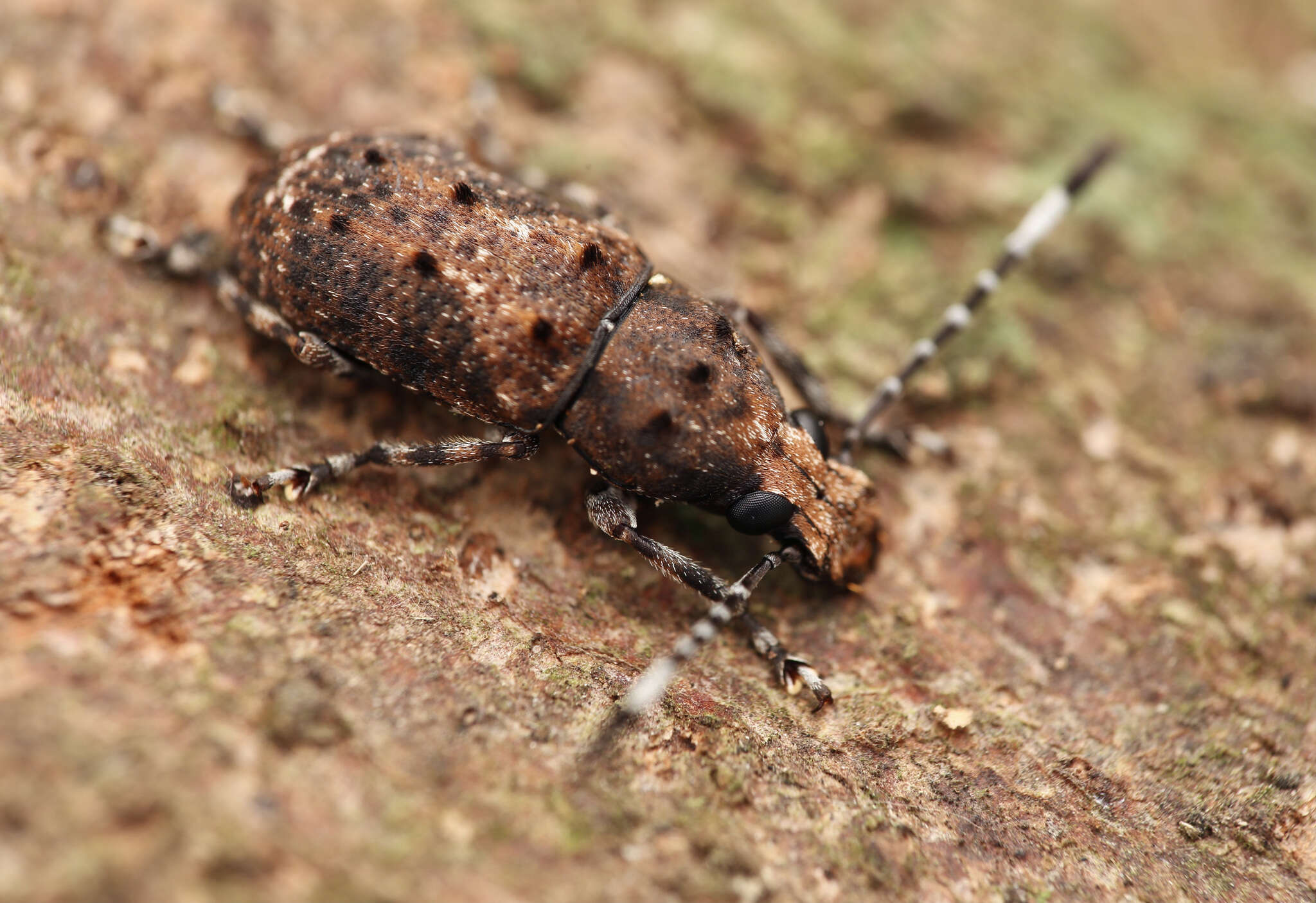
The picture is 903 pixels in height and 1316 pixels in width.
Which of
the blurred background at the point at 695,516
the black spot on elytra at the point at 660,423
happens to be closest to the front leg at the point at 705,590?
the blurred background at the point at 695,516

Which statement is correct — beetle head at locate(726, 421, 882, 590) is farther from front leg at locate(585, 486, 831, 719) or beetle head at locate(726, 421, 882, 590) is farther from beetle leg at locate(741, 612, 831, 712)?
beetle leg at locate(741, 612, 831, 712)

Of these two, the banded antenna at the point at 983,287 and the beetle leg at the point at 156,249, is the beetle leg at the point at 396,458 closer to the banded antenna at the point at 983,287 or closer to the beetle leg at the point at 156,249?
the beetle leg at the point at 156,249

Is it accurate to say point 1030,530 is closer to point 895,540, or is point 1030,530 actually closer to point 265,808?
point 895,540

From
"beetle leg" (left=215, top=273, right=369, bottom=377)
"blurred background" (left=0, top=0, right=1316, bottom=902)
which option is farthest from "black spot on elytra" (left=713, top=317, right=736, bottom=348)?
"beetle leg" (left=215, top=273, right=369, bottom=377)

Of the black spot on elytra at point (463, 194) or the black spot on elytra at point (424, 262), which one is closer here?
the black spot on elytra at point (424, 262)

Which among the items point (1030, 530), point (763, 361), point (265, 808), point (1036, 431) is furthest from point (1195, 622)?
point (265, 808)

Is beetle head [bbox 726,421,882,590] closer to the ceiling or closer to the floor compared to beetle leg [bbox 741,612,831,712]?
closer to the ceiling

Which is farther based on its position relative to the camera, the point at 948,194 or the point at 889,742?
the point at 948,194
